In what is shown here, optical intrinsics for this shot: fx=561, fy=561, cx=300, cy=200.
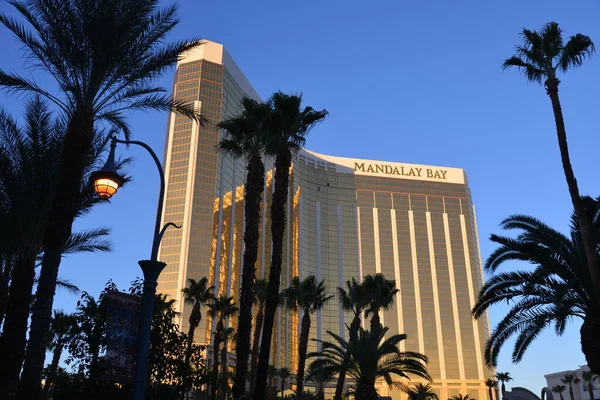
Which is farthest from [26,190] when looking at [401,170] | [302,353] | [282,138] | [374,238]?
[401,170]

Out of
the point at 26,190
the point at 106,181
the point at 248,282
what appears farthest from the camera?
the point at 248,282

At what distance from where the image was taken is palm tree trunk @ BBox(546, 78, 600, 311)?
19203mm

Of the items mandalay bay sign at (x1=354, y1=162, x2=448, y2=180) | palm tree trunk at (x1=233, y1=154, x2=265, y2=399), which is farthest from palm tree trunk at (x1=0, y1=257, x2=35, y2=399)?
mandalay bay sign at (x1=354, y1=162, x2=448, y2=180)

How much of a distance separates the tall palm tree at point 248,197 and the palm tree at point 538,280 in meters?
10.9

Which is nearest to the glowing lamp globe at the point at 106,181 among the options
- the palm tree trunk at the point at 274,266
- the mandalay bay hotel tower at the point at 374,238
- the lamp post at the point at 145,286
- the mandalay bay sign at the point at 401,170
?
the lamp post at the point at 145,286

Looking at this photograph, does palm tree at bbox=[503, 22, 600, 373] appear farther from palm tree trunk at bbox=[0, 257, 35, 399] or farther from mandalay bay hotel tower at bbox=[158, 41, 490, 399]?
mandalay bay hotel tower at bbox=[158, 41, 490, 399]

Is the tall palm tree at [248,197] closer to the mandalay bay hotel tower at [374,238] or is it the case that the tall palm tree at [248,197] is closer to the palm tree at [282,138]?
the palm tree at [282,138]

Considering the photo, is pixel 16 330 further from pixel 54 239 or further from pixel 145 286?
pixel 145 286

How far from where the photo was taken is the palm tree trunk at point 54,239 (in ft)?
51.1

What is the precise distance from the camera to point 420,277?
555 feet

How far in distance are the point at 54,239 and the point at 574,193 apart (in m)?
17.6

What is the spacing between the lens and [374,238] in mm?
171625

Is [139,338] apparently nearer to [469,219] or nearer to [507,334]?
[507,334]

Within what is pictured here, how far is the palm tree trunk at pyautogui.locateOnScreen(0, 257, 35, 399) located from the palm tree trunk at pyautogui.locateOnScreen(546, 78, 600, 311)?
1838 cm
